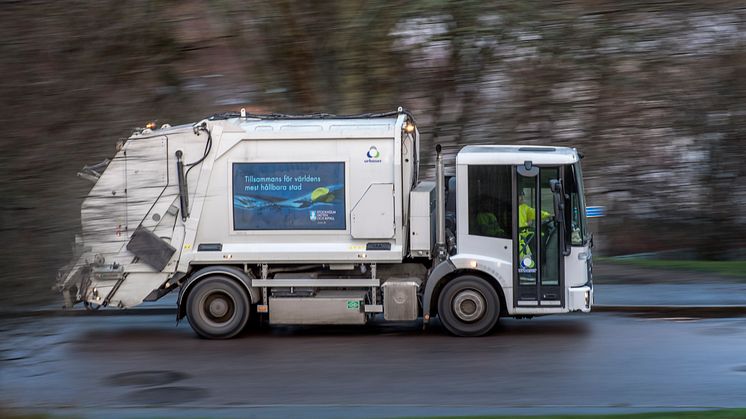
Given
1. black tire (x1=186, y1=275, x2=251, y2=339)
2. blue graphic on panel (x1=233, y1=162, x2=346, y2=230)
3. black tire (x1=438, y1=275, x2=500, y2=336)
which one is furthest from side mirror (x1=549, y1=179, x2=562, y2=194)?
black tire (x1=186, y1=275, x2=251, y2=339)

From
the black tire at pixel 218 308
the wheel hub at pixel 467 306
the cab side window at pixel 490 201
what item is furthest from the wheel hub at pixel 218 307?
the cab side window at pixel 490 201

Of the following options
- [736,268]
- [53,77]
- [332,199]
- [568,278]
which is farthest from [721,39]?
[53,77]

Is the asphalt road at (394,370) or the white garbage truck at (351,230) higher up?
the white garbage truck at (351,230)

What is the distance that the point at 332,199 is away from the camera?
12.6m

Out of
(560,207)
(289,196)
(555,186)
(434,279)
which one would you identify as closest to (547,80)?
(555,186)

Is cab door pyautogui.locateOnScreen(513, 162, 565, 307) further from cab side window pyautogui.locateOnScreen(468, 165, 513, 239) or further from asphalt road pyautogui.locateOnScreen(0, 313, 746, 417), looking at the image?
asphalt road pyautogui.locateOnScreen(0, 313, 746, 417)

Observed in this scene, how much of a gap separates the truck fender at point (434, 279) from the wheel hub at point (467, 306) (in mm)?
333

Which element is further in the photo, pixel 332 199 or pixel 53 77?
pixel 332 199

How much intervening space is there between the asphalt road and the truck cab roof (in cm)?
240

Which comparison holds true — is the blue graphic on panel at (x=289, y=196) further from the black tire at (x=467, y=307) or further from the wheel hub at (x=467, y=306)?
the wheel hub at (x=467, y=306)

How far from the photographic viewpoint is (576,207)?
498 inches

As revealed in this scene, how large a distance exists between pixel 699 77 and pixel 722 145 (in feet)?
7.82

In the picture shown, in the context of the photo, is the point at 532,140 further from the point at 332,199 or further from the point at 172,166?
the point at 172,166

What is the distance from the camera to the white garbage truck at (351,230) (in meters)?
12.5
